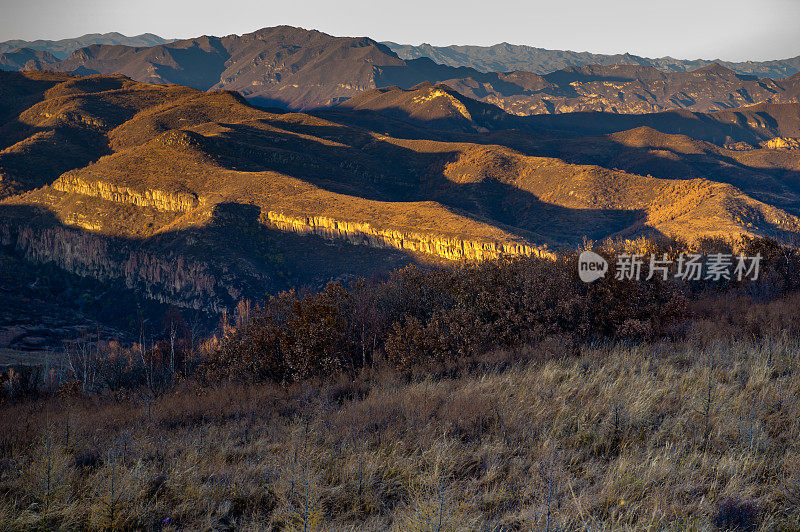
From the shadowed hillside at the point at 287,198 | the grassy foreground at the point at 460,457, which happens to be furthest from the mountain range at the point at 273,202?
the grassy foreground at the point at 460,457

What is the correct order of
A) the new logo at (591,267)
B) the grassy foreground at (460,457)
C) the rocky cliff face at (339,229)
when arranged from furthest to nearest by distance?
the rocky cliff face at (339,229) < the new logo at (591,267) < the grassy foreground at (460,457)

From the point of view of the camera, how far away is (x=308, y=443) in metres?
6.45

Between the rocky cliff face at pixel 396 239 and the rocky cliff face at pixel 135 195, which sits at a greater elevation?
the rocky cliff face at pixel 135 195

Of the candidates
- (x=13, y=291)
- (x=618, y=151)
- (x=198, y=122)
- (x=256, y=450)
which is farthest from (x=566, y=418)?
(x=618, y=151)

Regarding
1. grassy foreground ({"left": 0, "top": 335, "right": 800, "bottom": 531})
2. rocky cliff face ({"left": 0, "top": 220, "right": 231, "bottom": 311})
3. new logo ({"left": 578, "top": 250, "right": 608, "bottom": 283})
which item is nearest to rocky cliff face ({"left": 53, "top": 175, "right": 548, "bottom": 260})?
rocky cliff face ({"left": 0, "top": 220, "right": 231, "bottom": 311})

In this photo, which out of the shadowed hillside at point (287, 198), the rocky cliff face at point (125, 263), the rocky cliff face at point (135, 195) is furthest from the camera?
the rocky cliff face at point (135, 195)

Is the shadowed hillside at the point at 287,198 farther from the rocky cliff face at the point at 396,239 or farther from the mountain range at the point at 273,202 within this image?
the mountain range at the point at 273,202

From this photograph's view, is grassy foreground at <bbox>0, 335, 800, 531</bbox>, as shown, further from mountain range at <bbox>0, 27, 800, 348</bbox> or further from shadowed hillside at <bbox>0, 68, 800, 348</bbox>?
shadowed hillside at <bbox>0, 68, 800, 348</bbox>

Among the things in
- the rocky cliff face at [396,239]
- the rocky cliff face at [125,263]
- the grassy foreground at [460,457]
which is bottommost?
the rocky cliff face at [125,263]

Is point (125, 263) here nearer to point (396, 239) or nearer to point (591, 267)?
point (396, 239)

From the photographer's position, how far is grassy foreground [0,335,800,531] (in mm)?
5012

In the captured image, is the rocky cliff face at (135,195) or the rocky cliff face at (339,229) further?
the rocky cliff face at (135,195)

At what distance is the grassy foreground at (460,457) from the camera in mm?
5012

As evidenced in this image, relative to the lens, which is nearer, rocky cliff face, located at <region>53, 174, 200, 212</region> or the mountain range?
the mountain range
